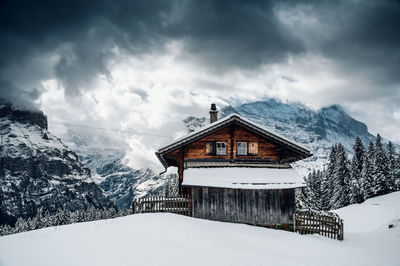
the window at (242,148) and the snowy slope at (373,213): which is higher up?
the window at (242,148)

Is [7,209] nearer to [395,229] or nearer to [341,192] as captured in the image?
[341,192]

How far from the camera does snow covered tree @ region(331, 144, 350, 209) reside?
57.0m

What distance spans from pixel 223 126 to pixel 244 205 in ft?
19.3

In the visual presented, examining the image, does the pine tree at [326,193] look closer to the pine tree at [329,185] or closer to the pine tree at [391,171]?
the pine tree at [329,185]

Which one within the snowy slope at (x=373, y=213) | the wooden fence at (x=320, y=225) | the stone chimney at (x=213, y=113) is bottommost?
the snowy slope at (x=373, y=213)

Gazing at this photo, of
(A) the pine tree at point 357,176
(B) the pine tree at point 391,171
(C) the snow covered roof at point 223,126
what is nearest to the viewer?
(C) the snow covered roof at point 223,126

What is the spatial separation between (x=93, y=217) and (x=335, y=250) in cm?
10544

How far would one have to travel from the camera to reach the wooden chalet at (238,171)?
57.2ft

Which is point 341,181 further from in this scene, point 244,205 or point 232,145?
point 244,205

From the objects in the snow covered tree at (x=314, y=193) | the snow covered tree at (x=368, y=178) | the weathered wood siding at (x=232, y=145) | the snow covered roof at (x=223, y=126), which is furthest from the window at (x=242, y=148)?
the snow covered tree at (x=314, y=193)

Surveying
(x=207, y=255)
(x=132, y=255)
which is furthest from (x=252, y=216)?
(x=132, y=255)

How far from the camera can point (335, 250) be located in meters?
12.9

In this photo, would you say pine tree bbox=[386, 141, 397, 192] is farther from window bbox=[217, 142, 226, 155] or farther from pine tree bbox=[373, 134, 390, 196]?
window bbox=[217, 142, 226, 155]

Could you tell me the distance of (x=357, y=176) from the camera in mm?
58312
